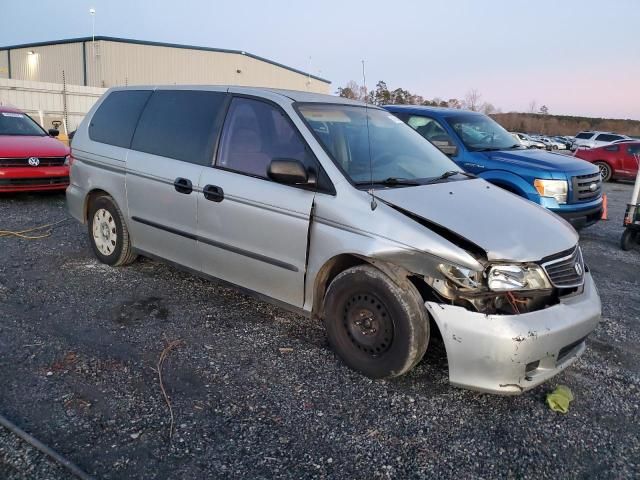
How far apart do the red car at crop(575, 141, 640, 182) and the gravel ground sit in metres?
14.7

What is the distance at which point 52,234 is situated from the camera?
21.7 feet

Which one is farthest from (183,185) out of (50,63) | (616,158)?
(50,63)

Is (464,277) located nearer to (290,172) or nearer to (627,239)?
(290,172)

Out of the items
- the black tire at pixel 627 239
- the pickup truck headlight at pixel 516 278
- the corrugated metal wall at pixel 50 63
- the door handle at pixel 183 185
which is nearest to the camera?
the pickup truck headlight at pixel 516 278

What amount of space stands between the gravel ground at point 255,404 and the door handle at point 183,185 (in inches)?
38.9

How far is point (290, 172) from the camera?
3480 millimetres

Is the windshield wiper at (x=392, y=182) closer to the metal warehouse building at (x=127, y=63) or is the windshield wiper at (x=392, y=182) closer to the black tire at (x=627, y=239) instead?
the black tire at (x=627, y=239)

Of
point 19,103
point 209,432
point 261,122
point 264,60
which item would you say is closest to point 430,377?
point 209,432

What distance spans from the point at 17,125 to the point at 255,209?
7.97m

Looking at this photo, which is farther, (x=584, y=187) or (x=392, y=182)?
(x=584, y=187)

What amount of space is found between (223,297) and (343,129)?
1.85 metres

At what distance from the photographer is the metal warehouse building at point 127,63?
35750 mm

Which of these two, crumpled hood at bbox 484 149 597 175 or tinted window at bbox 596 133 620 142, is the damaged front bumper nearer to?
crumpled hood at bbox 484 149 597 175

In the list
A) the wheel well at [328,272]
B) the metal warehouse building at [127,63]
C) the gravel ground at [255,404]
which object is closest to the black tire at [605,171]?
the gravel ground at [255,404]
